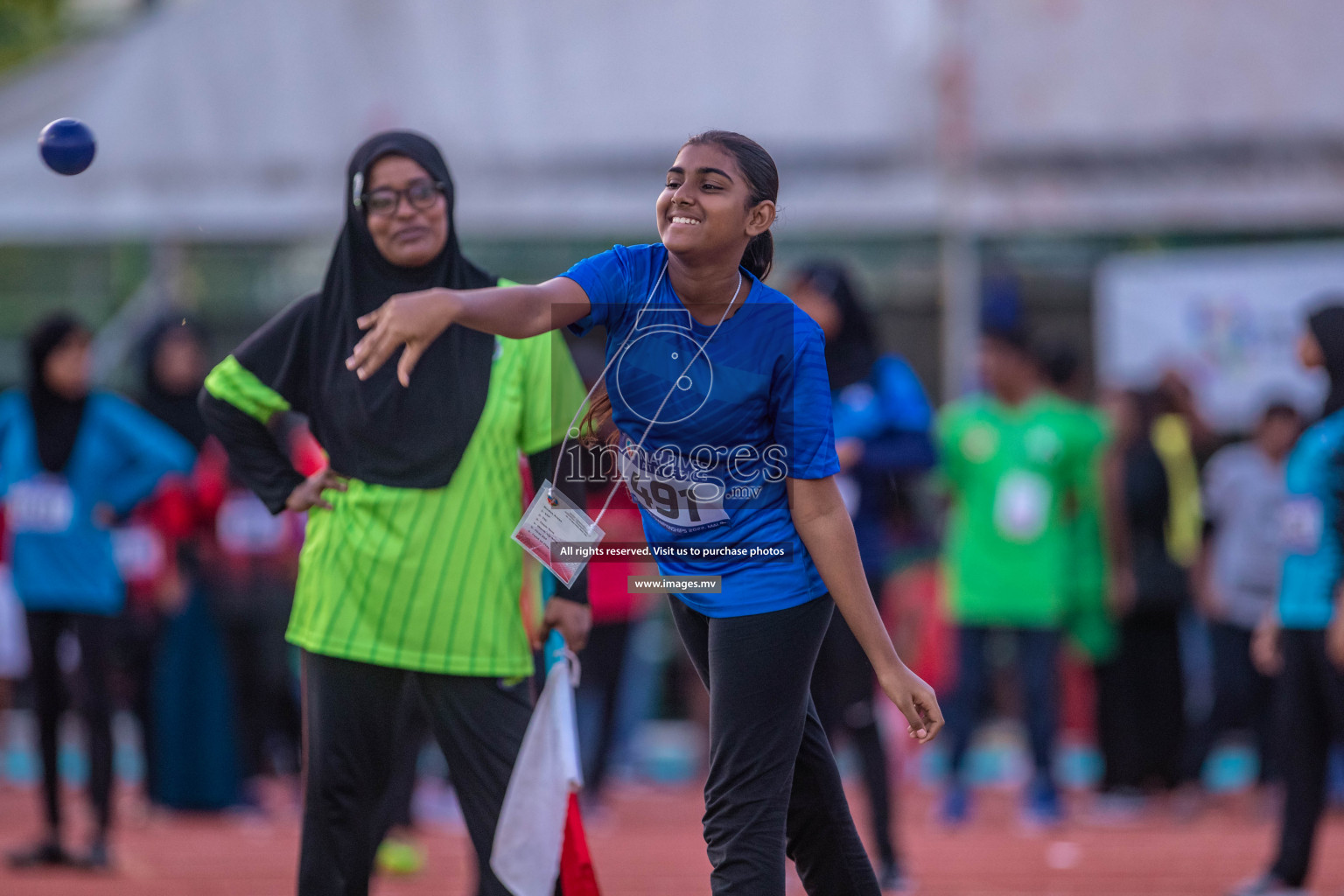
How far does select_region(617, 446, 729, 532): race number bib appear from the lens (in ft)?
11.0

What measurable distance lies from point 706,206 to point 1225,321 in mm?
7987

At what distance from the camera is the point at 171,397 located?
868 centimetres

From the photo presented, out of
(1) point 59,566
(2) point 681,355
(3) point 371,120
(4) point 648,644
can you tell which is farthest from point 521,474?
(3) point 371,120

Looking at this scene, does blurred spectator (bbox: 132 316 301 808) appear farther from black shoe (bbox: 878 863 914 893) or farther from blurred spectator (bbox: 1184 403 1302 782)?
blurred spectator (bbox: 1184 403 1302 782)

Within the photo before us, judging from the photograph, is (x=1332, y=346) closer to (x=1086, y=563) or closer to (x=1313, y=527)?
(x=1313, y=527)

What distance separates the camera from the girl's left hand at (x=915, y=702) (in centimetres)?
329

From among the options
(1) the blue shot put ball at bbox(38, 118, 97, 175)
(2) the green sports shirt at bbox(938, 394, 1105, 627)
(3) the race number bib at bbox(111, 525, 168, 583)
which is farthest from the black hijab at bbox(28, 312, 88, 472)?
(2) the green sports shirt at bbox(938, 394, 1105, 627)

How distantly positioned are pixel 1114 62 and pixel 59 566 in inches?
299

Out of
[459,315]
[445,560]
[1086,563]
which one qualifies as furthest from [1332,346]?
[459,315]

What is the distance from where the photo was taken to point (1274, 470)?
8.78 metres

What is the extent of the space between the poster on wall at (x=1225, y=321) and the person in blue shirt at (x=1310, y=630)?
4303 millimetres

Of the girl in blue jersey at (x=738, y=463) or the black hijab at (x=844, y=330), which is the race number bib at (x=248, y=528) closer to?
the black hijab at (x=844, y=330)

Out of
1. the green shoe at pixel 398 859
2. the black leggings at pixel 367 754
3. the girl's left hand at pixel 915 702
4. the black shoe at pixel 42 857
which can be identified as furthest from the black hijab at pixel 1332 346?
the black shoe at pixel 42 857

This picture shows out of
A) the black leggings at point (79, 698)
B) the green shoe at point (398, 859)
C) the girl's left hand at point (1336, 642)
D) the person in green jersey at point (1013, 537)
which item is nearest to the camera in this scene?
the girl's left hand at point (1336, 642)
